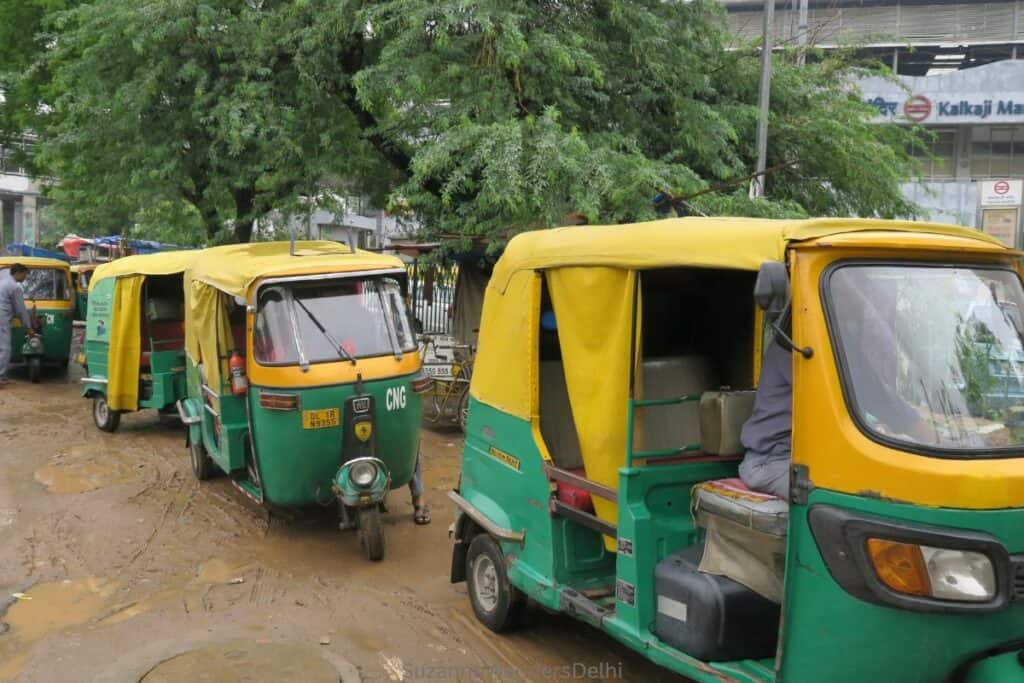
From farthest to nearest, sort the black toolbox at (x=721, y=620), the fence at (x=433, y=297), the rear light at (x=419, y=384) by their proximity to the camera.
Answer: the fence at (x=433, y=297)
the rear light at (x=419, y=384)
the black toolbox at (x=721, y=620)

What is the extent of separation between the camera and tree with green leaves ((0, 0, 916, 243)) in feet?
32.2

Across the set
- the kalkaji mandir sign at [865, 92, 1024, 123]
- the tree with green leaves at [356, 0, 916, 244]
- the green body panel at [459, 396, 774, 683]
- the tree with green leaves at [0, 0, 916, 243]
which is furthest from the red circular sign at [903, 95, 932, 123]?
the green body panel at [459, 396, 774, 683]

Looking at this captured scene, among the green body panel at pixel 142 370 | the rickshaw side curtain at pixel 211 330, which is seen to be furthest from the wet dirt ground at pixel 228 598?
the green body panel at pixel 142 370

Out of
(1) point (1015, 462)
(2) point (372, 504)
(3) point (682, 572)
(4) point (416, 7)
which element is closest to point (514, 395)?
(3) point (682, 572)

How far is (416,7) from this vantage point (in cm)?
1056

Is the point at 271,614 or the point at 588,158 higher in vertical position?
the point at 588,158

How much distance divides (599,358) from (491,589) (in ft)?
6.08

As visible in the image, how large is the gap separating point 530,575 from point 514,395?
0.96 m

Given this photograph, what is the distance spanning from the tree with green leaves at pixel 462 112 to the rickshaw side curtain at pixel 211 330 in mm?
2749

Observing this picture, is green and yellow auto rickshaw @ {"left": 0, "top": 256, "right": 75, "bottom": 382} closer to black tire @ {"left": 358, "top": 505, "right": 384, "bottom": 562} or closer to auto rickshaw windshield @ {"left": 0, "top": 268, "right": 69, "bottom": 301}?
auto rickshaw windshield @ {"left": 0, "top": 268, "right": 69, "bottom": 301}

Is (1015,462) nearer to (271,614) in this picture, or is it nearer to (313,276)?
(271,614)

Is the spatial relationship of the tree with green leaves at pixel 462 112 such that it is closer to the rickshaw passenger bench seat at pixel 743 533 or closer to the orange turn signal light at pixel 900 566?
the rickshaw passenger bench seat at pixel 743 533

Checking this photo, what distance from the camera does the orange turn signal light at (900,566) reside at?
2896mm

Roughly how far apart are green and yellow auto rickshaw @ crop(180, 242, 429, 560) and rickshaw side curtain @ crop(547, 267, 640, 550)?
2.51 meters
